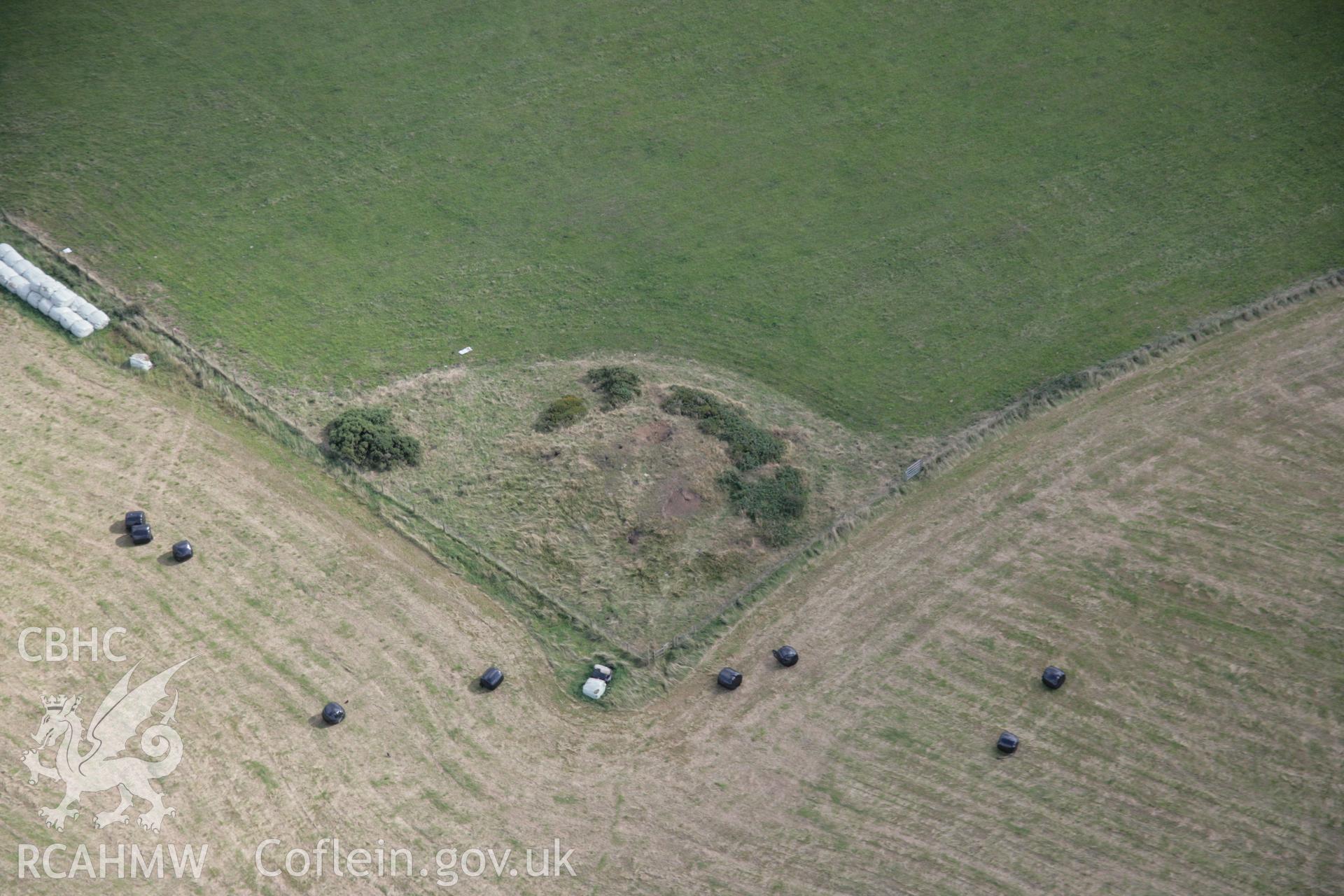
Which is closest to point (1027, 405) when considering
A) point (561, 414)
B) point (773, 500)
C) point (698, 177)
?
point (773, 500)

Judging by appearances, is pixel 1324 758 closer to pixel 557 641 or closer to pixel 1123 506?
pixel 1123 506

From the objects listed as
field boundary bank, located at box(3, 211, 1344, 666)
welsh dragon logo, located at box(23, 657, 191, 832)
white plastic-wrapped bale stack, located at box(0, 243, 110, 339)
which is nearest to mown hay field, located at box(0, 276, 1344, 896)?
welsh dragon logo, located at box(23, 657, 191, 832)

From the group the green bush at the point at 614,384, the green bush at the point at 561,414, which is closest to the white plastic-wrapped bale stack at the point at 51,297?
the green bush at the point at 561,414

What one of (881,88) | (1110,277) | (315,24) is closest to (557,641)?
(1110,277)

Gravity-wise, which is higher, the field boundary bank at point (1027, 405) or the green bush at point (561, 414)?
the field boundary bank at point (1027, 405)

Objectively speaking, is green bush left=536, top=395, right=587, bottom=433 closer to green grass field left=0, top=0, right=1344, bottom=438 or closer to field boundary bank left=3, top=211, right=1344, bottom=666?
green grass field left=0, top=0, right=1344, bottom=438

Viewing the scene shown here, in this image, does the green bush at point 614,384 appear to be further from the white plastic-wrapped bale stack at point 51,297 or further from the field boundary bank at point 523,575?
the white plastic-wrapped bale stack at point 51,297

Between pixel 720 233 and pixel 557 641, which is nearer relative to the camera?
pixel 557 641
